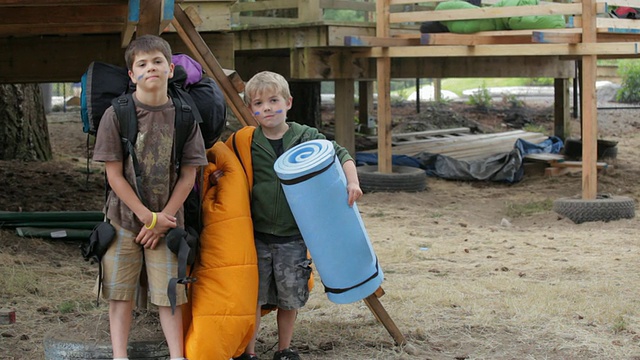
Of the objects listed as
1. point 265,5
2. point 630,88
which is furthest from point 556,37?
point 630,88

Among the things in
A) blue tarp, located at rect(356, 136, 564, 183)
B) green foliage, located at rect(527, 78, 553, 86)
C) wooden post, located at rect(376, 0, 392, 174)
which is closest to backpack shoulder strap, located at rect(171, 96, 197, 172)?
wooden post, located at rect(376, 0, 392, 174)

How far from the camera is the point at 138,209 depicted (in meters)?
3.66

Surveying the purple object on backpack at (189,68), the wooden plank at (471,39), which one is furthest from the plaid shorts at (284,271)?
the wooden plank at (471,39)

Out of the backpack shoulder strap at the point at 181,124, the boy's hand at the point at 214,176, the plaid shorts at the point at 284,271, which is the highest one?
the backpack shoulder strap at the point at 181,124

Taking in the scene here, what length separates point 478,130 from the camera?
17141 millimetres

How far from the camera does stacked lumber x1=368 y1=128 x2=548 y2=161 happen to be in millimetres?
13156

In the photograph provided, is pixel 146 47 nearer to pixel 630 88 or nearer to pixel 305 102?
pixel 305 102

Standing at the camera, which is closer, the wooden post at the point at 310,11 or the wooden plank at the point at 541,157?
the wooden post at the point at 310,11

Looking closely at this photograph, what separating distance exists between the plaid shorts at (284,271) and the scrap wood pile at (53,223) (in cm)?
350

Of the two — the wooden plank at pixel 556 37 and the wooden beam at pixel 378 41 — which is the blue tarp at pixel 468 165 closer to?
the wooden beam at pixel 378 41

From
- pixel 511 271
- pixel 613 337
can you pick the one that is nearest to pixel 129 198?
pixel 613 337

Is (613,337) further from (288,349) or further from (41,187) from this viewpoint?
(41,187)

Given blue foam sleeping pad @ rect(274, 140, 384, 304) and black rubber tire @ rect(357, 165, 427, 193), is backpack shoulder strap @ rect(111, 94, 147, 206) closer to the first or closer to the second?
blue foam sleeping pad @ rect(274, 140, 384, 304)

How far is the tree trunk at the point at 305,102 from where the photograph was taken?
14695 millimetres
